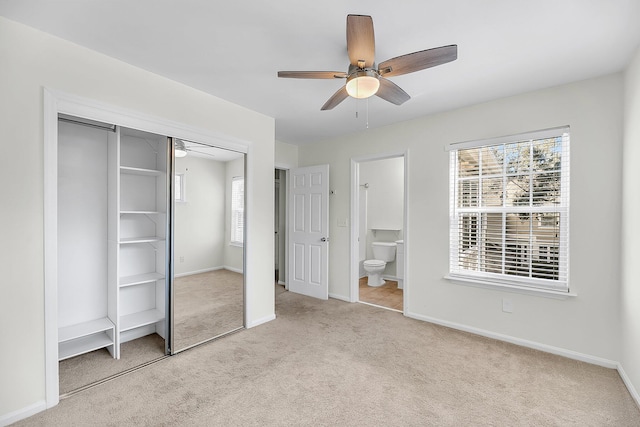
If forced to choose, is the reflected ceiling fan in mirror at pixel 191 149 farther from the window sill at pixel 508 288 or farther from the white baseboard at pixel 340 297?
the window sill at pixel 508 288

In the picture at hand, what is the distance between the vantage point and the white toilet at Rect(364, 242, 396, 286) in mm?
5148

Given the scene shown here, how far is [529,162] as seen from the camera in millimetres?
2877

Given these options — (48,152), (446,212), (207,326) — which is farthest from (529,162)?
(48,152)

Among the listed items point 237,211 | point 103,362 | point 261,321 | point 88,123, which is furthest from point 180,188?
point 261,321

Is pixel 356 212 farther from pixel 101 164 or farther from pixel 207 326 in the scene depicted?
pixel 101 164

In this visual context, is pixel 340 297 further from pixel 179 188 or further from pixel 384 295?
pixel 179 188

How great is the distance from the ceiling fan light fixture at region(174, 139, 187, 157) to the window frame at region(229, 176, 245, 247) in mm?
578

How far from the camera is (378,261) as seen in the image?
5266mm

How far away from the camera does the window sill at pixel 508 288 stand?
105 inches

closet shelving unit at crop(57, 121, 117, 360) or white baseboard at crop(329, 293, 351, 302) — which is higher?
closet shelving unit at crop(57, 121, 117, 360)

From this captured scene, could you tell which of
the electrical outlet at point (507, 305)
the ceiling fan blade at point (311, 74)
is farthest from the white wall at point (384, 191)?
the ceiling fan blade at point (311, 74)

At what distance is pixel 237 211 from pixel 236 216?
0.06 metres

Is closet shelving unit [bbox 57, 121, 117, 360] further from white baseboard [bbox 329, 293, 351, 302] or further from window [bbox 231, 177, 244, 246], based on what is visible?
white baseboard [bbox 329, 293, 351, 302]

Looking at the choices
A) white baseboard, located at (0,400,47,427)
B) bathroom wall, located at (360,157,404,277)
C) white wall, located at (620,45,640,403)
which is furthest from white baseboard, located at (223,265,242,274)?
white wall, located at (620,45,640,403)
